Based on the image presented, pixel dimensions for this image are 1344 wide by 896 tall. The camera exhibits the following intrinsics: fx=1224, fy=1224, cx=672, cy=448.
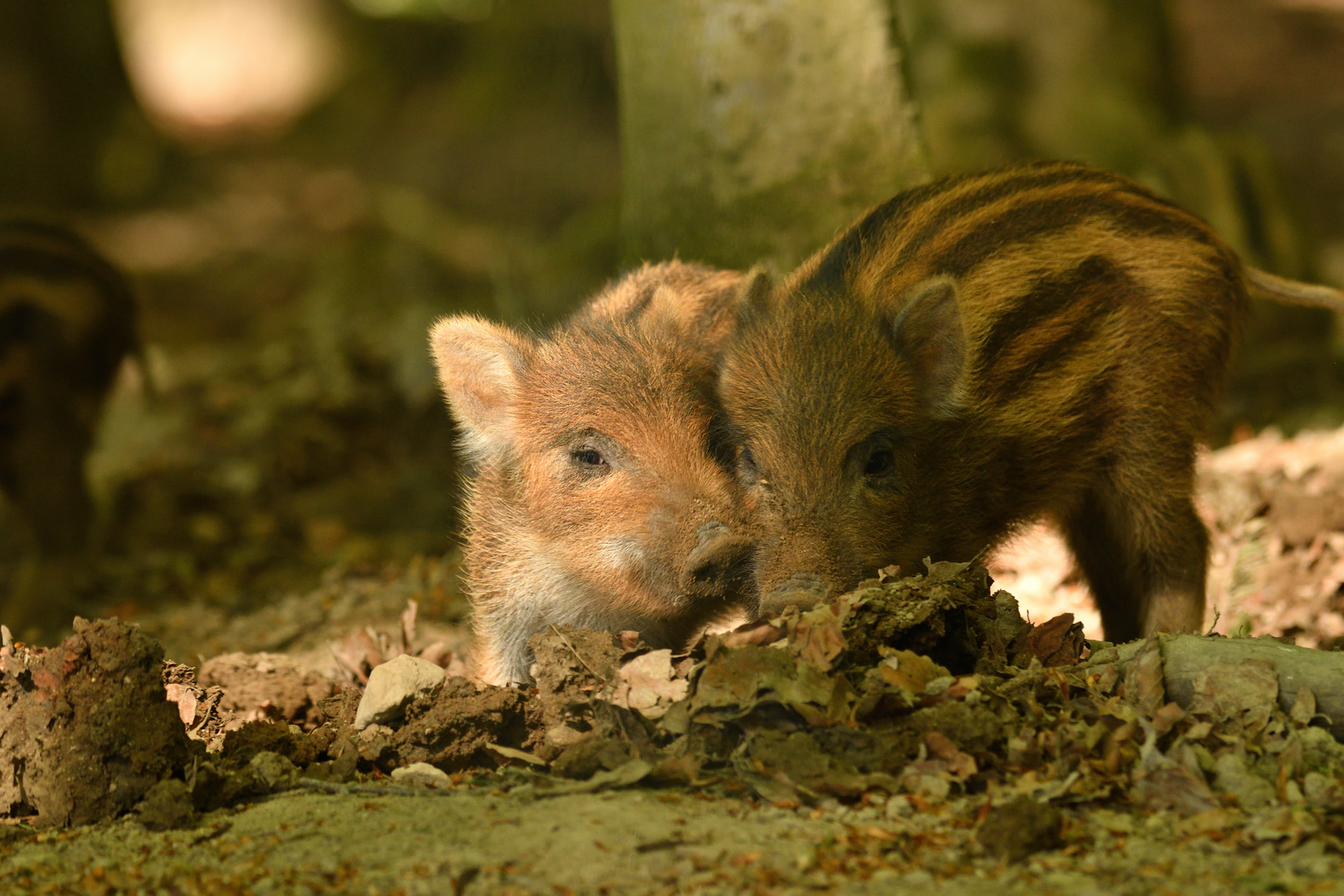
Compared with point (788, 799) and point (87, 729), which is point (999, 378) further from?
point (87, 729)

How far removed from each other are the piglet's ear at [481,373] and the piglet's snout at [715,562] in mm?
1086

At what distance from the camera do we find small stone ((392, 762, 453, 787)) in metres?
2.89

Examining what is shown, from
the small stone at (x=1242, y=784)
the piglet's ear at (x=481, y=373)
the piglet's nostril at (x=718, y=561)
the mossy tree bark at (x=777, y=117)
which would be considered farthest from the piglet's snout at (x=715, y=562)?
the mossy tree bark at (x=777, y=117)

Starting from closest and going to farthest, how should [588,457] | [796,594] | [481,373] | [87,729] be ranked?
[87,729], [796,594], [588,457], [481,373]

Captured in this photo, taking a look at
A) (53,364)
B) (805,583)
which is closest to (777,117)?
(805,583)

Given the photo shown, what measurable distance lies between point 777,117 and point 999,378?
172 cm

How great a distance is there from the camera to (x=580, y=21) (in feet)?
36.9

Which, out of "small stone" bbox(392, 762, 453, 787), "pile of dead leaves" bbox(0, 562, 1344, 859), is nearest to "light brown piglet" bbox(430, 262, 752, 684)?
"pile of dead leaves" bbox(0, 562, 1344, 859)

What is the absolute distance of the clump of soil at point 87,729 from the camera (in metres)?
2.77

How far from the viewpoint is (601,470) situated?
3.84 m

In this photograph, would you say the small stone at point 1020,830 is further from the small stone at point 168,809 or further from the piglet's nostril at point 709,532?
the small stone at point 168,809

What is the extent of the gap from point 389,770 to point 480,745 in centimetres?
24

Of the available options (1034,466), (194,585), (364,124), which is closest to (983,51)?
(1034,466)

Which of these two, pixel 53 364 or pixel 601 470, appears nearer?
pixel 601 470
